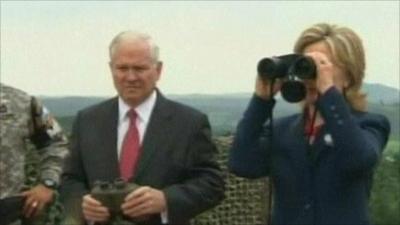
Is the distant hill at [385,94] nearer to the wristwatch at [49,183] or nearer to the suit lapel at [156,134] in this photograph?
the wristwatch at [49,183]

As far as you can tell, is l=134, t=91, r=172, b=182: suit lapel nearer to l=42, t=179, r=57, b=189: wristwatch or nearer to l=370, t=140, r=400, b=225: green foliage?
l=42, t=179, r=57, b=189: wristwatch

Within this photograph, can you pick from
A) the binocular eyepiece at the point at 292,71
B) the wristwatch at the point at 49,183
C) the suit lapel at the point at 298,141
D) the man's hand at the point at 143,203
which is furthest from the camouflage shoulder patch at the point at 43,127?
the binocular eyepiece at the point at 292,71

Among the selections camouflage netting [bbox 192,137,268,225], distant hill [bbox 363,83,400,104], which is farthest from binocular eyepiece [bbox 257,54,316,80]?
camouflage netting [bbox 192,137,268,225]

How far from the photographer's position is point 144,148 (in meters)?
6.55

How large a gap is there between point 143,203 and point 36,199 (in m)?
1.74

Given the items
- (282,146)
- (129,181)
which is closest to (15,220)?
(129,181)

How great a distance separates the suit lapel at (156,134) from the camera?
6.52 meters

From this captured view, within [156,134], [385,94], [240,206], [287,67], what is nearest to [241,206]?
[240,206]

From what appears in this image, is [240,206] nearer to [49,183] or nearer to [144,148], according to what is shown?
[49,183]

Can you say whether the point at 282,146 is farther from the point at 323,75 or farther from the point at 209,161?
the point at 209,161

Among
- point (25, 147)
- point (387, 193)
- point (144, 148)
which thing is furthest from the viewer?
point (387, 193)

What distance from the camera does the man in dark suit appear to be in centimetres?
649

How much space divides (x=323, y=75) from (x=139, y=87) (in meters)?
1.23

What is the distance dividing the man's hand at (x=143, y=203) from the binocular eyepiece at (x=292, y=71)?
3.45 feet
